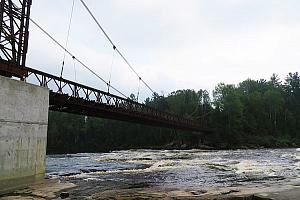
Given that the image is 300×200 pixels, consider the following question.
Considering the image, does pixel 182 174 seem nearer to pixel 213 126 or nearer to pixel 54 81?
pixel 54 81

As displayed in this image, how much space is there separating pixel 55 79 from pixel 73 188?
16.3 meters

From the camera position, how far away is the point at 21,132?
20.9 meters

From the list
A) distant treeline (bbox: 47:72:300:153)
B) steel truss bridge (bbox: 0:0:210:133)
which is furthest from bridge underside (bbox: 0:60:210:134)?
distant treeline (bbox: 47:72:300:153)

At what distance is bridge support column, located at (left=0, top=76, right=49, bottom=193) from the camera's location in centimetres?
1942

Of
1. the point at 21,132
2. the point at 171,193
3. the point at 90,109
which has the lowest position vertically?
the point at 171,193

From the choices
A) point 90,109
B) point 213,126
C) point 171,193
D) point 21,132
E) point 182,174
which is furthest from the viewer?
point 213,126

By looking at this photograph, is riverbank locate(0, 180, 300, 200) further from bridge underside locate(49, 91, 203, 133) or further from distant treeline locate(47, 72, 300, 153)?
distant treeline locate(47, 72, 300, 153)

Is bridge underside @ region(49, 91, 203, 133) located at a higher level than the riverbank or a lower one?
higher

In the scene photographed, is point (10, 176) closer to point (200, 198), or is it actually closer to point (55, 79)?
point (200, 198)

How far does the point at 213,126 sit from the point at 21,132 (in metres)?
101

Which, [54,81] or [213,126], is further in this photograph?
[213,126]

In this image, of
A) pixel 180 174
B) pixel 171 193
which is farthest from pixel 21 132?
pixel 180 174

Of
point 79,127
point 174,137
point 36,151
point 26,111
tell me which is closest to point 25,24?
point 26,111

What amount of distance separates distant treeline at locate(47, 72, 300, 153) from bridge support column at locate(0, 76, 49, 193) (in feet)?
286
